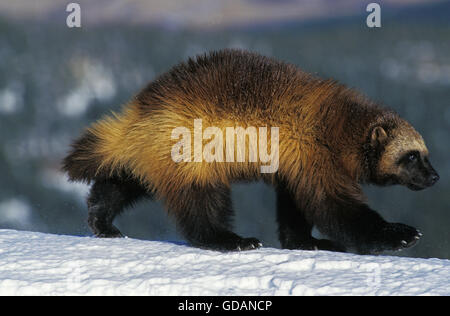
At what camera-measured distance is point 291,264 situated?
11.5 feet

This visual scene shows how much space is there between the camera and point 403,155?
165 inches

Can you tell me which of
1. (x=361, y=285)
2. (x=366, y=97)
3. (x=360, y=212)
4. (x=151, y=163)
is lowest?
(x=361, y=285)

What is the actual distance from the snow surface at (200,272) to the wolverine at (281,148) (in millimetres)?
210

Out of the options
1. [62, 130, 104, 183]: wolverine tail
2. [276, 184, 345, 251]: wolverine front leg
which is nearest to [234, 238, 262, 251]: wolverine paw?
[276, 184, 345, 251]: wolverine front leg

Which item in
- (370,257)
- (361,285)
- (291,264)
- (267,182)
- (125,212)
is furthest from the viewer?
(125,212)

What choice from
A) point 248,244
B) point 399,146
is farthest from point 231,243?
point 399,146

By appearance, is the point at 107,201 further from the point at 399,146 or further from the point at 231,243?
the point at 399,146

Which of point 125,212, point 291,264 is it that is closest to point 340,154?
point 291,264

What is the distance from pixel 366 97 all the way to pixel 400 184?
2.04 ft

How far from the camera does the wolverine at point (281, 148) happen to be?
3.92 metres

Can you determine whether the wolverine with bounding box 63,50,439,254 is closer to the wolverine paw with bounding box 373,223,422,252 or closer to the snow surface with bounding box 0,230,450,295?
the wolverine paw with bounding box 373,223,422,252

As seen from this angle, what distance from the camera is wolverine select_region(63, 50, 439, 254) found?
154 inches

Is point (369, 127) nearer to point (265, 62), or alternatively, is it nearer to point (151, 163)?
point (265, 62)

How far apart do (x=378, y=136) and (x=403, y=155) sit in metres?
0.22
